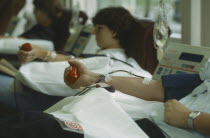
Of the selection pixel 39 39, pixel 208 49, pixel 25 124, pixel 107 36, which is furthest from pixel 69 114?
pixel 39 39

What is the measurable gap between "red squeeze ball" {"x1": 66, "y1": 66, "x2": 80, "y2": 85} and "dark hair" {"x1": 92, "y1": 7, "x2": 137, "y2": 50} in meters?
0.91

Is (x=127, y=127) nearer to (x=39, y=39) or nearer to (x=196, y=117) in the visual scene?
(x=196, y=117)

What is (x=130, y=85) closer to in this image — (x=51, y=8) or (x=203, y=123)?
(x=203, y=123)

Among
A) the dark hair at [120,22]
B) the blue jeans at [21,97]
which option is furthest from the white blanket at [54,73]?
the dark hair at [120,22]

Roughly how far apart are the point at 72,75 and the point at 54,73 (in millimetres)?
473

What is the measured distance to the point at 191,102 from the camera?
61.4 inches

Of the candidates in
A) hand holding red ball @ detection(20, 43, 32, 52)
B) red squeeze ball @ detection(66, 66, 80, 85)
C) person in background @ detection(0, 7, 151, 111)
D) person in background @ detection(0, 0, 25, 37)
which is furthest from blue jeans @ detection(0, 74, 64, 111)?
person in background @ detection(0, 0, 25, 37)

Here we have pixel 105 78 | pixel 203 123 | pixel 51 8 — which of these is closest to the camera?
pixel 203 123

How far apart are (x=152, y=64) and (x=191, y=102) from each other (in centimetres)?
85

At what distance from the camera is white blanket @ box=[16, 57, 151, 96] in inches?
83.6

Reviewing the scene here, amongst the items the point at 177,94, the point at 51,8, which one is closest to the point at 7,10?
the point at 51,8

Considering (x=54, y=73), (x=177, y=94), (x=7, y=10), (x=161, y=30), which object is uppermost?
(x=161, y=30)

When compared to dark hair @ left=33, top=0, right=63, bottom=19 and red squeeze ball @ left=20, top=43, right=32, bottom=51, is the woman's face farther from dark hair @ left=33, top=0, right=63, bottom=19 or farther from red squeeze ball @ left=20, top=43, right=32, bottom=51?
dark hair @ left=33, top=0, right=63, bottom=19

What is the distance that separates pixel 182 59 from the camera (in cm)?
195
